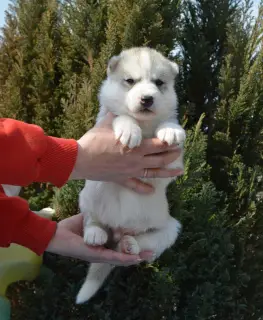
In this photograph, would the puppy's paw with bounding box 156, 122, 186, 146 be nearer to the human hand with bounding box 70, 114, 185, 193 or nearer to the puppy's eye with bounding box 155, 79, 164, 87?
the human hand with bounding box 70, 114, 185, 193

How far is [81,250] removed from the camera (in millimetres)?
2096

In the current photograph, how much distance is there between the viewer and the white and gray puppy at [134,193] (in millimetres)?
2000

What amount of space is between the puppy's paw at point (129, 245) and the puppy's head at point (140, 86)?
0.54m

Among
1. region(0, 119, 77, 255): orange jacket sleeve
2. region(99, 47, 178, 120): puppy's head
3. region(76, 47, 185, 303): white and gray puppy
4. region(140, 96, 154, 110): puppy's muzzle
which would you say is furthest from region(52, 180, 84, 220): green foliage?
region(0, 119, 77, 255): orange jacket sleeve

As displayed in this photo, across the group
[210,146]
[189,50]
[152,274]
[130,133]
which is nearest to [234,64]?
[189,50]

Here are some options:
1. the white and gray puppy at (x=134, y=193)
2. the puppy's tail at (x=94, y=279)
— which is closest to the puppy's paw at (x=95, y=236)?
the white and gray puppy at (x=134, y=193)

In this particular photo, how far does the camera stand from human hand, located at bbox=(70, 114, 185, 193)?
5.55ft

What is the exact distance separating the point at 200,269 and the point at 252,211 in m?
0.57

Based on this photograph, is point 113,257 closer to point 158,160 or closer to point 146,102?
point 158,160

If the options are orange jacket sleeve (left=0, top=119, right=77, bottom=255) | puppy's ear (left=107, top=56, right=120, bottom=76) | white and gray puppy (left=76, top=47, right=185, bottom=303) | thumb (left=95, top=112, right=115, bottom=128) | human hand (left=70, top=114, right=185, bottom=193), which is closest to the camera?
orange jacket sleeve (left=0, top=119, right=77, bottom=255)

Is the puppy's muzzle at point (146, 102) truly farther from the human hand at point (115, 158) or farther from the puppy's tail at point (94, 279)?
the puppy's tail at point (94, 279)

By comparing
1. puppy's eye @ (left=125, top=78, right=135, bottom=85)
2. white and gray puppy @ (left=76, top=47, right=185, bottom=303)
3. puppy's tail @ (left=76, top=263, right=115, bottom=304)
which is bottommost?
puppy's tail @ (left=76, top=263, right=115, bottom=304)

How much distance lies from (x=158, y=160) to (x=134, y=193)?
32 cm

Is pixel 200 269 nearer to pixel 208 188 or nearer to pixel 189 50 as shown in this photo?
pixel 208 188
